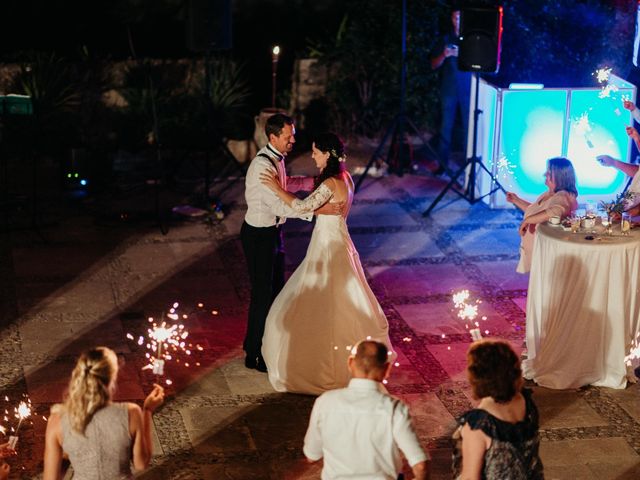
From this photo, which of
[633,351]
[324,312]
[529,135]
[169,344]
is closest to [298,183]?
[324,312]

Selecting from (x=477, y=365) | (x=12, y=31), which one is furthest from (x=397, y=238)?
(x=12, y=31)

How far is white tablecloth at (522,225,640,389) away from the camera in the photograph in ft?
22.0

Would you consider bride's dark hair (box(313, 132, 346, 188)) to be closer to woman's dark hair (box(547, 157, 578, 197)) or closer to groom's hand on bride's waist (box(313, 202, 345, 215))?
groom's hand on bride's waist (box(313, 202, 345, 215))

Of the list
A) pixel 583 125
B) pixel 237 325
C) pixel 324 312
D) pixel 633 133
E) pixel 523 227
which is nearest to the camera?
pixel 324 312

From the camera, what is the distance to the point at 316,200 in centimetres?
650

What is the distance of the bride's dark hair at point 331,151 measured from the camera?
6477mm

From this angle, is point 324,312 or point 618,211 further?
point 618,211

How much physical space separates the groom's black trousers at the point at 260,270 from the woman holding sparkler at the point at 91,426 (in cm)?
289

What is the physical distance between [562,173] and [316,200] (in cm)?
179

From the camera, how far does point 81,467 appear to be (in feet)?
13.3

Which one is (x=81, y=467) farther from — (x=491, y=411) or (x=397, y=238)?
(x=397, y=238)

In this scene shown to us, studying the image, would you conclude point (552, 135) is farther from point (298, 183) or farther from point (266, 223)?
point (266, 223)

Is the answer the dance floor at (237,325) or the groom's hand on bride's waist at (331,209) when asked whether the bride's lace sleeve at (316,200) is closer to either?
the groom's hand on bride's waist at (331,209)

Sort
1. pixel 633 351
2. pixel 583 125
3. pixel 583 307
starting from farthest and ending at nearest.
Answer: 1. pixel 583 125
2. pixel 633 351
3. pixel 583 307
